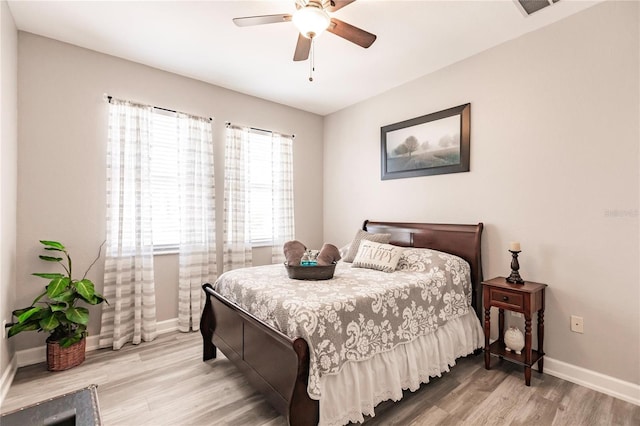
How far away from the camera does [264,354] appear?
1953 millimetres

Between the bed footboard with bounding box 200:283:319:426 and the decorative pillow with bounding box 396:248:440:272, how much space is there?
4.95ft

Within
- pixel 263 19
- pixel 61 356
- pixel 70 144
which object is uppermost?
pixel 263 19

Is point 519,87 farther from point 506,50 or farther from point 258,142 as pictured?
point 258,142

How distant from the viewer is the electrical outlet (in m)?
2.40

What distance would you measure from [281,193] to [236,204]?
75 cm

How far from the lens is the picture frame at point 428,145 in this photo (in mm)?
3148

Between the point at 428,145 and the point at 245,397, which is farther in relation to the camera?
the point at 428,145

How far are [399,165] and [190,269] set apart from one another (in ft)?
9.28

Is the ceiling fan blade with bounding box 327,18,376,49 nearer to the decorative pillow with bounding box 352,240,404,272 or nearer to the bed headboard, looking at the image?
the decorative pillow with bounding box 352,240,404,272

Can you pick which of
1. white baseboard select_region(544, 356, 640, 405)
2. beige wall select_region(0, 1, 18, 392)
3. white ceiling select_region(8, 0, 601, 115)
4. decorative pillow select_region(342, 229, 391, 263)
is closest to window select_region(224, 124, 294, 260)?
white ceiling select_region(8, 0, 601, 115)

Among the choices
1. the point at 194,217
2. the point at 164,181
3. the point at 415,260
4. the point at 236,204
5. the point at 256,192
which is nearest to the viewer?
the point at 415,260

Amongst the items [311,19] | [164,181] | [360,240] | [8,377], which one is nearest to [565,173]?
[360,240]

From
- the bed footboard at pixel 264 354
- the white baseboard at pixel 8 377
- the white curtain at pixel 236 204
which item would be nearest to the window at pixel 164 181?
the white curtain at pixel 236 204

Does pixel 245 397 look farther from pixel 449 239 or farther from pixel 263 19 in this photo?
pixel 263 19
